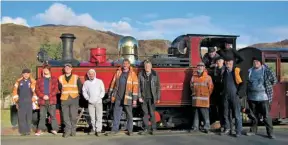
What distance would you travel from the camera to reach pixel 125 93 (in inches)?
336

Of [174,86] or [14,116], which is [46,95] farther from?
[174,86]

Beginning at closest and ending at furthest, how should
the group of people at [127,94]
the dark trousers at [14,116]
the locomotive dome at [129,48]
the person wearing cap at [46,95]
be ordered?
the group of people at [127,94], the person wearing cap at [46,95], the dark trousers at [14,116], the locomotive dome at [129,48]

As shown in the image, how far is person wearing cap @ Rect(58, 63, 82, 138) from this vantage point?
8.37 meters

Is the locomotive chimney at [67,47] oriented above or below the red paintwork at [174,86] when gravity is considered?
above

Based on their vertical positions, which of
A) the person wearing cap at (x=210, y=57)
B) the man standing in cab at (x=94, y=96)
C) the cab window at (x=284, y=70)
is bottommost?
the man standing in cab at (x=94, y=96)

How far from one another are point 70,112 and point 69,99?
30 centimetres

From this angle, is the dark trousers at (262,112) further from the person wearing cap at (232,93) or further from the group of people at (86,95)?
the group of people at (86,95)

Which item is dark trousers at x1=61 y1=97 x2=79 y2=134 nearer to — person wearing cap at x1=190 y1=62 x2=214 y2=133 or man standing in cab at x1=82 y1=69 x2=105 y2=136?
man standing in cab at x1=82 y1=69 x2=105 y2=136

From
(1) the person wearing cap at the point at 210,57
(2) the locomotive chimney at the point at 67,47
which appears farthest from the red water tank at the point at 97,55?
(1) the person wearing cap at the point at 210,57

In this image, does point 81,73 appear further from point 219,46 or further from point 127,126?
point 219,46

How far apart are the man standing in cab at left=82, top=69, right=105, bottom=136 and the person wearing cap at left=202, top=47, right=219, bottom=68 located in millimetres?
2868

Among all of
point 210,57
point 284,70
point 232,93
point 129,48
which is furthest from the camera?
point 284,70

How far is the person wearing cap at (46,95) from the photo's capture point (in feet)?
28.2

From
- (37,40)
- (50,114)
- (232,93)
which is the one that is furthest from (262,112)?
(37,40)
